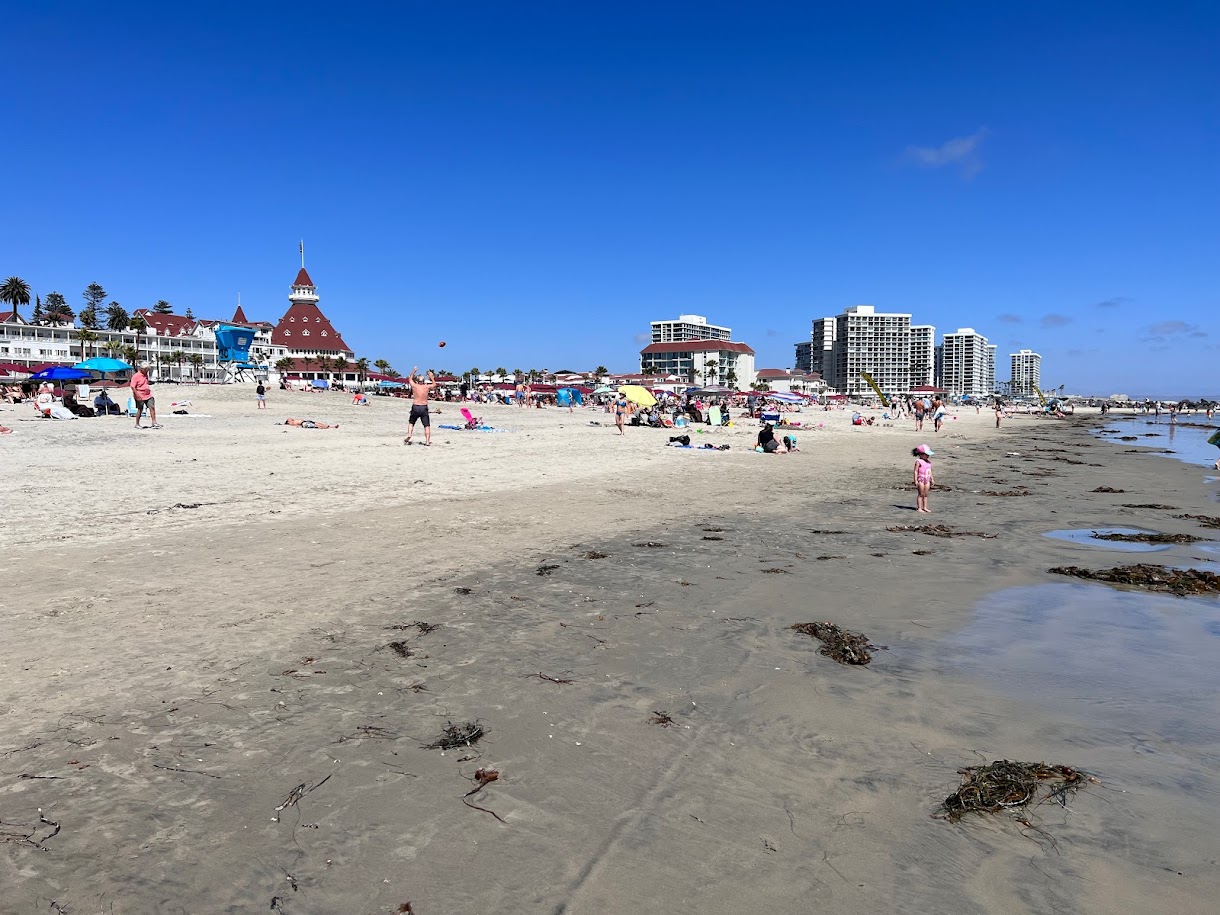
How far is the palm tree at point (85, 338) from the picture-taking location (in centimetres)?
9025

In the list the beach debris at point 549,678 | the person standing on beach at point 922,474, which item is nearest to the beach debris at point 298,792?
the beach debris at point 549,678

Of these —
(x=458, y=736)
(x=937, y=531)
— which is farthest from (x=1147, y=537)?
(x=458, y=736)

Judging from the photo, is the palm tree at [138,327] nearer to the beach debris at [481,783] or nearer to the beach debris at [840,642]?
the beach debris at [840,642]

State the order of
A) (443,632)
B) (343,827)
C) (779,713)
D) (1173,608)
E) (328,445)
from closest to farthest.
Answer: (343,827), (779,713), (443,632), (1173,608), (328,445)

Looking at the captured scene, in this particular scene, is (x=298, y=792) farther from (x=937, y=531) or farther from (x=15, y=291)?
(x=15, y=291)

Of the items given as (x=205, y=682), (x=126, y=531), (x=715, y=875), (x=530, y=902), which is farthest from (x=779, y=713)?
(x=126, y=531)

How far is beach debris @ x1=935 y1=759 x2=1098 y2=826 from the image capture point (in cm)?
334

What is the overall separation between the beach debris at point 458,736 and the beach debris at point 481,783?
1.00 feet

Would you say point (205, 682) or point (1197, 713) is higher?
point (205, 682)

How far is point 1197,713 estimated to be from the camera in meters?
4.47

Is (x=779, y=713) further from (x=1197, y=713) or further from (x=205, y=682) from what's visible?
(x=205, y=682)

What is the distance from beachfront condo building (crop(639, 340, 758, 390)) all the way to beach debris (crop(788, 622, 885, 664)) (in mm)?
153871

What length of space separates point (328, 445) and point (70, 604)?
1462cm

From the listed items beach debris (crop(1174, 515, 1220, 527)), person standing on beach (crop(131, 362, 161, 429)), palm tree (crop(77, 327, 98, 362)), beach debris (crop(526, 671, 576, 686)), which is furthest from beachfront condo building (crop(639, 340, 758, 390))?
beach debris (crop(526, 671, 576, 686))
